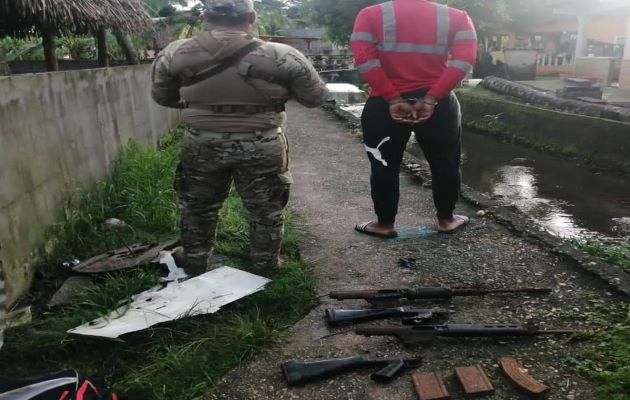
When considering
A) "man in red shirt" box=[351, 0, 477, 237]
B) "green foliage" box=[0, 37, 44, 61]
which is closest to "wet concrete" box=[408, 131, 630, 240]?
"man in red shirt" box=[351, 0, 477, 237]

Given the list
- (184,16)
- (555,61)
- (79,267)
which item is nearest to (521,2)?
(555,61)

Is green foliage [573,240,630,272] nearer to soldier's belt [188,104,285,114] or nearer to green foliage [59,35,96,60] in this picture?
soldier's belt [188,104,285,114]

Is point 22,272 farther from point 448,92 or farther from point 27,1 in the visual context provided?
point 27,1

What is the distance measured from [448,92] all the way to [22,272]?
2.93 metres

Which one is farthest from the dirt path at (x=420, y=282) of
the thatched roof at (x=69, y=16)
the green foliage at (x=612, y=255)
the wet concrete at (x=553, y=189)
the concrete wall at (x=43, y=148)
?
the thatched roof at (x=69, y=16)

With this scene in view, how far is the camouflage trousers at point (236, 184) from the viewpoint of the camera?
2.83m

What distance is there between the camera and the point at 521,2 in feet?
88.9

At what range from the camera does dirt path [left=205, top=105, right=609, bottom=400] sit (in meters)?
2.25

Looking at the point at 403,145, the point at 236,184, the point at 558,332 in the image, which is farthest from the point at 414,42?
the point at 558,332

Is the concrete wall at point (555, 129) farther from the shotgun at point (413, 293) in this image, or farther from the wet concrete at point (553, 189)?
the shotgun at point (413, 293)

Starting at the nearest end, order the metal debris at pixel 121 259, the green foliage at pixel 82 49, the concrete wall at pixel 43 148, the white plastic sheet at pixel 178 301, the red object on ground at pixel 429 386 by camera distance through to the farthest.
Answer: the red object on ground at pixel 429 386 < the white plastic sheet at pixel 178 301 < the concrete wall at pixel 43 148 < the metal debris at pixel 121 259 < the green foliage at pixel 82 49

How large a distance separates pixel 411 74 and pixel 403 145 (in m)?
0.50

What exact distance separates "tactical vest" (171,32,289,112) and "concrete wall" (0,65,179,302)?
1201mm

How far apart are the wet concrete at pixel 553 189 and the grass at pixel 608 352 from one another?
2.81 metres
